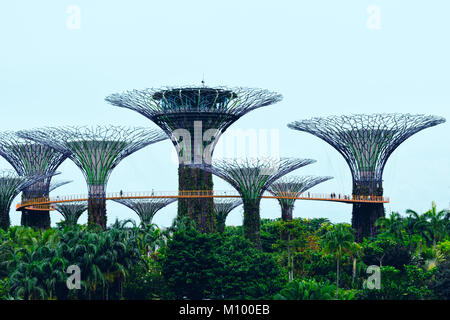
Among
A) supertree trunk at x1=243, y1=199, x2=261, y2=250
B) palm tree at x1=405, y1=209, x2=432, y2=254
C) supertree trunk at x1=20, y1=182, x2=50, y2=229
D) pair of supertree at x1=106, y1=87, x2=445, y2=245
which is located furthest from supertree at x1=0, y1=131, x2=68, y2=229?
palm tree at x1=405, y1=209, x2=432, y2=254

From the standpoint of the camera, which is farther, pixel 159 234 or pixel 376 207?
pixel 376 207

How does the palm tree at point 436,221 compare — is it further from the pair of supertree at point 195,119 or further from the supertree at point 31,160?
the supertree at point 31,160

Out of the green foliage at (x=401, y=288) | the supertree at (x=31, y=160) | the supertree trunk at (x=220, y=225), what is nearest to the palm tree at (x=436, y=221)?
the green foliage at (x=401, y=288)

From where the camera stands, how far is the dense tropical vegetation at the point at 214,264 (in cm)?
3161

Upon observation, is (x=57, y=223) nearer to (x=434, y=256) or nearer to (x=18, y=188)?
(x=18, y=188)

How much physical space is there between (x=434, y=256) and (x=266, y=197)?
71.9 ft

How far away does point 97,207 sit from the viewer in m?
46.7

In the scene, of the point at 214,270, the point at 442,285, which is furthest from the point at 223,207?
the point at 442,285

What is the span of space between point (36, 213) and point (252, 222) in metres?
31.8

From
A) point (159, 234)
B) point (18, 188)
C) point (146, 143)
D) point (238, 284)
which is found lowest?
point (238, 284)

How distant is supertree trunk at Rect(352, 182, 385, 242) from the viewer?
49500mm
